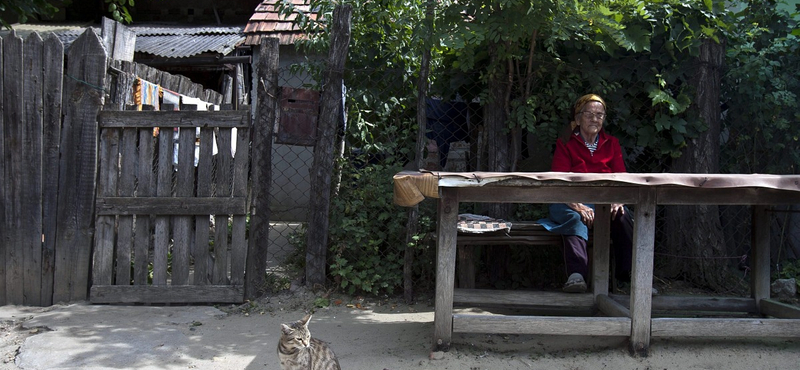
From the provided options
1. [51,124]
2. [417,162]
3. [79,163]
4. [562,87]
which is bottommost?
[79,163]

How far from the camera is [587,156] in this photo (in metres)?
4.75

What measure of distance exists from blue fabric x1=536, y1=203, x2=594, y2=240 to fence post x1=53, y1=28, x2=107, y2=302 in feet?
11.1

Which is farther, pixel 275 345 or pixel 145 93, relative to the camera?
pixel 145 93

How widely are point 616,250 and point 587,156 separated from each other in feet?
2.42

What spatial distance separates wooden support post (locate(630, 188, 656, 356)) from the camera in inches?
143

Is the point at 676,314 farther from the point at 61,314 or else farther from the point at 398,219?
the point at 61,314

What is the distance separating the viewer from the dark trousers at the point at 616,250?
172 inches

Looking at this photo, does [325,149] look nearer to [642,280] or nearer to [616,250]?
[616,250]

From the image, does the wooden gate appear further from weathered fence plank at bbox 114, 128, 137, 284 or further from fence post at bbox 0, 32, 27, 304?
fence post at bbox 0, 32, 27, 304

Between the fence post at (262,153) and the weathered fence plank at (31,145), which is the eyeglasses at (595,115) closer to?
the fence post at (262,153)

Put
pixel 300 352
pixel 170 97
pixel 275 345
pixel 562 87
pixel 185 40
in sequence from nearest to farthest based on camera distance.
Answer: pixel 300 352
pixel 275 345
pixel 562 87
pixel 170 97
pixel 185 40

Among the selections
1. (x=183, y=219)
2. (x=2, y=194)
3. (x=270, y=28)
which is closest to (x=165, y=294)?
(x=183, y=219)

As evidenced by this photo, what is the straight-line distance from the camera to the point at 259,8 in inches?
396

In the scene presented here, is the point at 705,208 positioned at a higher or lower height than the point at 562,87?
lower
